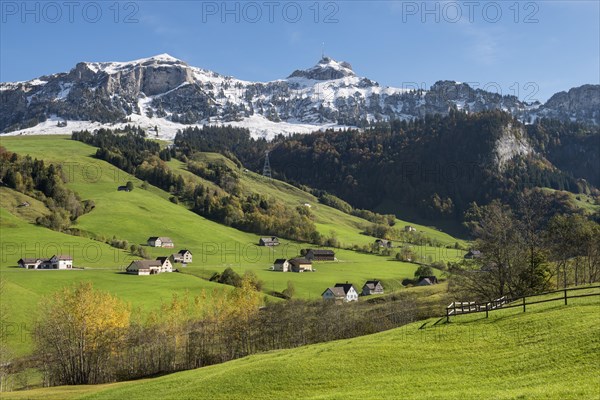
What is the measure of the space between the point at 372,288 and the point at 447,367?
4123 inches

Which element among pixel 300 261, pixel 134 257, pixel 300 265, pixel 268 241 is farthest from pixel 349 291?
pixel 268 241

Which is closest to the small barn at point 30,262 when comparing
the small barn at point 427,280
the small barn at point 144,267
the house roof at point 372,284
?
the small barn at point 144,267

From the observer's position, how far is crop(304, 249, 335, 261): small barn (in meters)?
177

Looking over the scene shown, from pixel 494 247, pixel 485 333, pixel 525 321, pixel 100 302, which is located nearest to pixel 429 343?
pixel 485 333

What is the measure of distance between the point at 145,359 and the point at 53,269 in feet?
A: 215

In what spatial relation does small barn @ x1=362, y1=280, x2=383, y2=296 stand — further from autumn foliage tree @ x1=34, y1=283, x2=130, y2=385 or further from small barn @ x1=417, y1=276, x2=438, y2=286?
autumn foliage tree @ x1=34, y1=283, x2=130, y2=385

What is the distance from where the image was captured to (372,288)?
135 m

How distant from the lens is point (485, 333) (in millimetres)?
36781

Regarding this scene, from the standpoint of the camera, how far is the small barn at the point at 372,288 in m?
134

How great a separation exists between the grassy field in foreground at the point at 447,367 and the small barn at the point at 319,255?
132347 millimetres

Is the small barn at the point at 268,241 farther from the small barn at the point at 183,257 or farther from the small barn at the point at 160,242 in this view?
the small barn at the point at 183,257

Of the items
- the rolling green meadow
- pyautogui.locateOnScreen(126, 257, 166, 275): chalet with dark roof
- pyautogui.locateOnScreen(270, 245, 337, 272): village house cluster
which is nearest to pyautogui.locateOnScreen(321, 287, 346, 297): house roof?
the rolling green meadow

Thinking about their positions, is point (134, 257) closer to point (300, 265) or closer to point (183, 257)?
point (183, 257)

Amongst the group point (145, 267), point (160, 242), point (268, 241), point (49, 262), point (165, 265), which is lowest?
point (165, 265)
